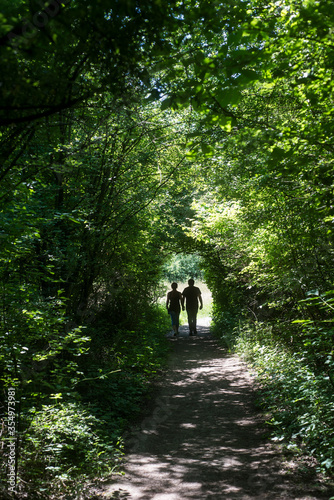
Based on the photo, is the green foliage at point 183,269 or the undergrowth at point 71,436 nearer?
the undergrowth at point 71,436

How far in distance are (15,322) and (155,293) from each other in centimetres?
919

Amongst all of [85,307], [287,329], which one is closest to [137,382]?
[85,307]

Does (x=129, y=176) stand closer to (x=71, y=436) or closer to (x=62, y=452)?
(x=71, y=436)

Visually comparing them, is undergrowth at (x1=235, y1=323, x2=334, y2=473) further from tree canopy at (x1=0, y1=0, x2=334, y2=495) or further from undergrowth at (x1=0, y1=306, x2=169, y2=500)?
undergrowth at (x1=0, y1=306, x2=169, y2=500)

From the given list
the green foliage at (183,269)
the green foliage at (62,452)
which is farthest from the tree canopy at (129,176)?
the green foliage at (183,269)

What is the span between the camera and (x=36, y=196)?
554 cm

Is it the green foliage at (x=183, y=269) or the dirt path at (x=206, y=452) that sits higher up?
the green foliage at (x=183, y=269)

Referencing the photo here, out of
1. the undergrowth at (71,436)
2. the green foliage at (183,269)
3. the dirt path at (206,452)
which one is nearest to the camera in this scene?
the undergrowth at (71,436)

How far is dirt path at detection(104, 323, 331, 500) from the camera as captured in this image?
349 centimetres

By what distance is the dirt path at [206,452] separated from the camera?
3.49 meters

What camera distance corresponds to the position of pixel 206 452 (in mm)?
4414

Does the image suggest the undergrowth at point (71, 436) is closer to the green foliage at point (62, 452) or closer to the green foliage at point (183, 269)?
the green foliage at point (62, 452)

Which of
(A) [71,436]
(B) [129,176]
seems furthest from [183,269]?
(A) [71,436]

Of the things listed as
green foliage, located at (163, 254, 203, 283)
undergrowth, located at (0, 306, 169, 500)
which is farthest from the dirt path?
green foliage, located at (163, 254, 203, 283)
